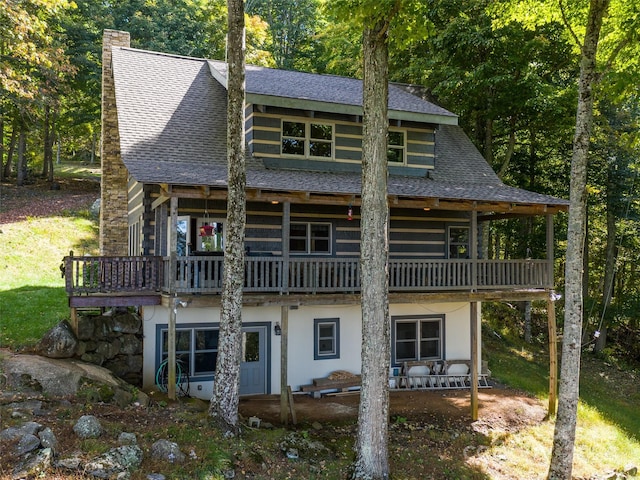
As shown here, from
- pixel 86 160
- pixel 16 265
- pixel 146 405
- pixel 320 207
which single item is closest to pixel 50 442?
pixel 146 405

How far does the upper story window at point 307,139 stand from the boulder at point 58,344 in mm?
7672

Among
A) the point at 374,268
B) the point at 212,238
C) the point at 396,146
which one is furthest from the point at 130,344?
the point at 396,146

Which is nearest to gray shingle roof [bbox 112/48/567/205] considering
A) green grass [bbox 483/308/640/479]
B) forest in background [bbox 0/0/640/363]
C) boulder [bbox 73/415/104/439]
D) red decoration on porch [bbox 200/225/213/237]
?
red decoration on porch [bbox 200/225/213/237]

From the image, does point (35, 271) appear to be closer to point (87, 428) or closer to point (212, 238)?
point (212, 238)

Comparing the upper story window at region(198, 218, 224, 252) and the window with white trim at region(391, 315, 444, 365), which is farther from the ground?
the upper story window at region(198, 218, 224, 252)

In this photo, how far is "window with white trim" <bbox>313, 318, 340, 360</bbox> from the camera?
1476 cm

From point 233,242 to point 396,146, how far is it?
8.61 m

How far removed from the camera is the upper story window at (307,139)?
51.2ft

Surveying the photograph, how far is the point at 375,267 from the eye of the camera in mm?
9109

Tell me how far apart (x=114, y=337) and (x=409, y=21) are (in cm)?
989

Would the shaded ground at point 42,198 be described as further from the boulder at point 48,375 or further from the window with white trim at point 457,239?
the window with white trim at point 457,239

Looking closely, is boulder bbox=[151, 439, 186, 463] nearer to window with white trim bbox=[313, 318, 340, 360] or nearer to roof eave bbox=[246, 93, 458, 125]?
window with white trim bbox=[313, 318, 340, 360]

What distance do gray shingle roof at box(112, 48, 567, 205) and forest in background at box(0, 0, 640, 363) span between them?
2854 millimetres

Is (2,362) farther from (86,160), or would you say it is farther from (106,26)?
(86,160)
